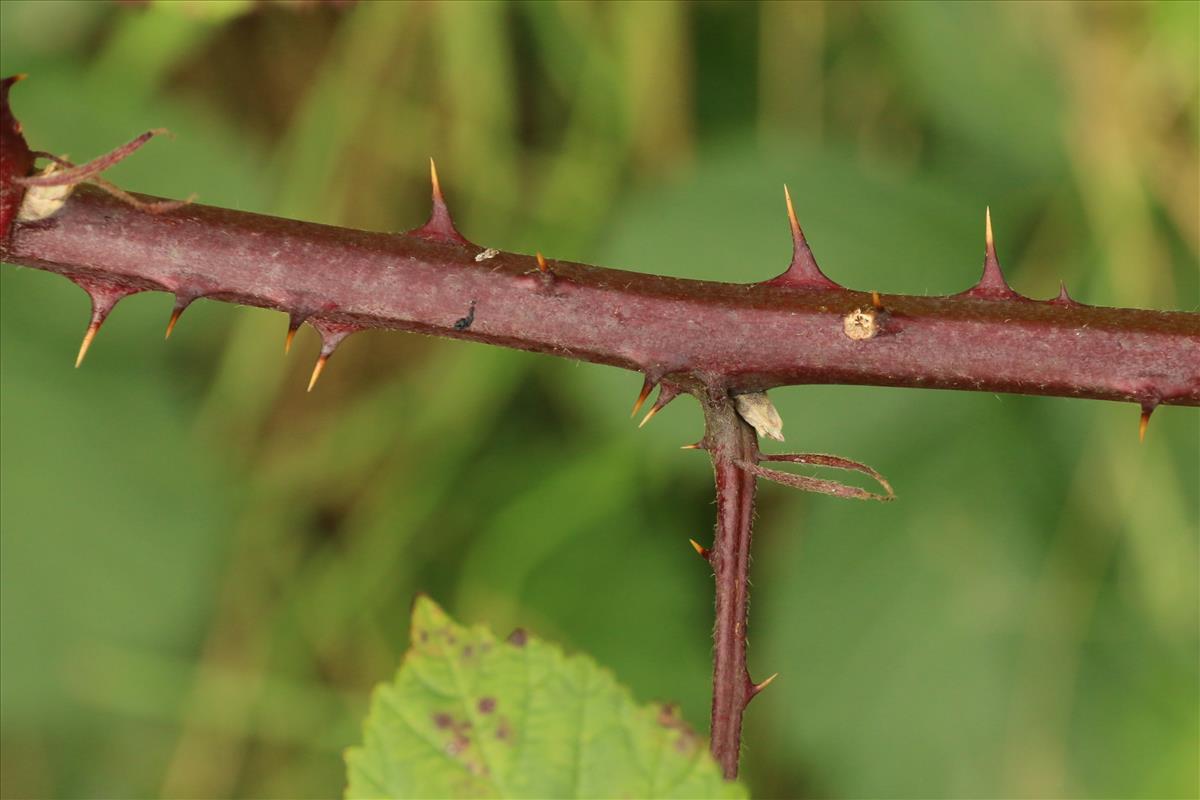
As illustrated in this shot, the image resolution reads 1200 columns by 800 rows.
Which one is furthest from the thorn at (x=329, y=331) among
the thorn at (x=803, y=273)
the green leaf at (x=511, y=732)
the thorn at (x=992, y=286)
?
the thorn at (x=992, y=286)

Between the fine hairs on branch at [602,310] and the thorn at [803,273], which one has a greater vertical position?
the thorn at [803,273]

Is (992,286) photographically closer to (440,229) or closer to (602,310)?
(602,310)

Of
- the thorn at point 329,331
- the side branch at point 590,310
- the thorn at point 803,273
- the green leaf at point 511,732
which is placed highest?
the thorn at point 803,273

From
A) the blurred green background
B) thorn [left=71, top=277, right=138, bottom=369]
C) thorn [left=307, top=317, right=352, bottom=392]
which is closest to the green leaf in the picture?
thorn [left=307, top=317, right=352, bottom=392]

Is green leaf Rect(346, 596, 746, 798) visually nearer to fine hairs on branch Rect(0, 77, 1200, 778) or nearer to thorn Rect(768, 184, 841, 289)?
fine hairs on branch Rect(0, 77, 1200, 778)

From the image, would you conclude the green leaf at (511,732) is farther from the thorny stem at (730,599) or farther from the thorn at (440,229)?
the thorn at (440,229)

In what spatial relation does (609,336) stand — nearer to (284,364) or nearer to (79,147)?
(79,147)
